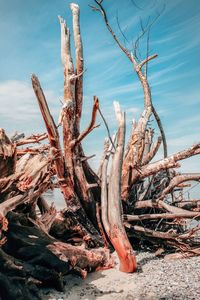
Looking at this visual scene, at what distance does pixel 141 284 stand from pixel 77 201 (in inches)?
92.7

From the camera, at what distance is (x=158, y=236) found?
7.02m

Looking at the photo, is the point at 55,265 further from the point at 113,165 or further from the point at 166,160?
the point at 166,160

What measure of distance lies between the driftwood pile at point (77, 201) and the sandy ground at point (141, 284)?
0.19 metres

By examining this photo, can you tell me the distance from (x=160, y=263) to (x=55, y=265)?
7.84 ft

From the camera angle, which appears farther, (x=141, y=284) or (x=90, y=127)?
(x=90, y=127)

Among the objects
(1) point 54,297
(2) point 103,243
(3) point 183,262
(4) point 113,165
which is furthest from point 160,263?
(1) point 54,297

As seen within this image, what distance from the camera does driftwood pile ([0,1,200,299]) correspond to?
4457 millimetres

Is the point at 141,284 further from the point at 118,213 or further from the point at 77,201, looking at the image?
the point at 77,201

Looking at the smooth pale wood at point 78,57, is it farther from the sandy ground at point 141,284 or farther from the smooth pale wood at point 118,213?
the sandy ground at point 141,284

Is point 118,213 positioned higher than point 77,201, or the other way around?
point 77,201

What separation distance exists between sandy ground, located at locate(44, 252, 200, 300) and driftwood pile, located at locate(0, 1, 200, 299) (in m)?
0.19

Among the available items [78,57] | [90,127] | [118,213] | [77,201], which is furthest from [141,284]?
[78,57]

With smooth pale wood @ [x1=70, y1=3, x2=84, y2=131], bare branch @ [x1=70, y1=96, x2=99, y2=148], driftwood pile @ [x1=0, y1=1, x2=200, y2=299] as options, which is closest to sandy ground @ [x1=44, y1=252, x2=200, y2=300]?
driftwood pile @ [x1=0, y1=1, x2=200, y2=299]

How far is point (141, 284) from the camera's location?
517 centimetres
